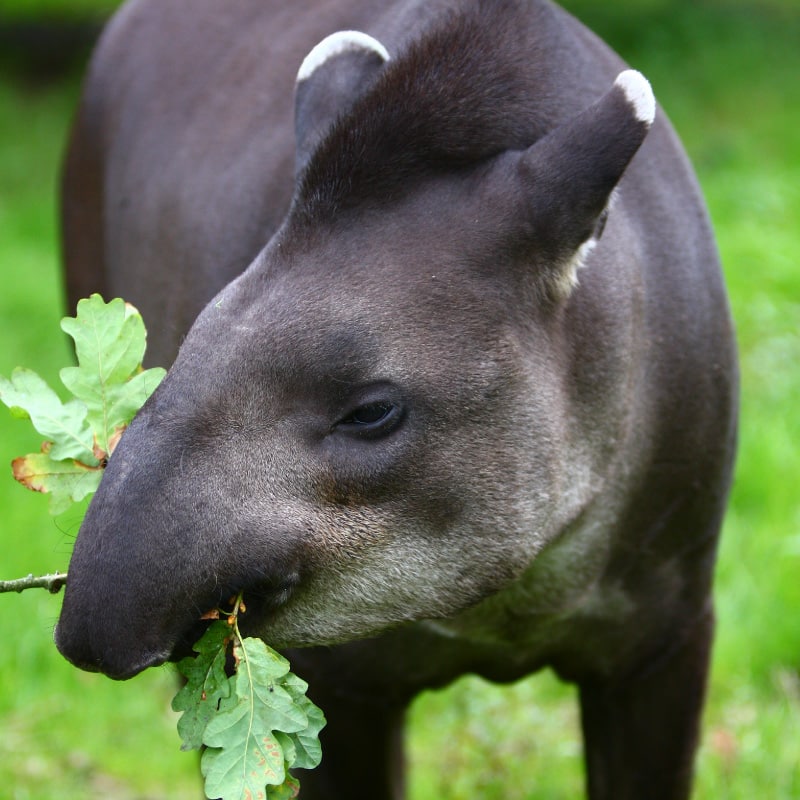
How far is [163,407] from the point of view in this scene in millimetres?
2689

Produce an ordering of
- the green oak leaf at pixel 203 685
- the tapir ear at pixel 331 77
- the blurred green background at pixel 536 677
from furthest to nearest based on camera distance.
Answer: the blurred green background at pixel 536 677
the tapir ear at pixel 331 77
the green oak leaf at pixel 203 685

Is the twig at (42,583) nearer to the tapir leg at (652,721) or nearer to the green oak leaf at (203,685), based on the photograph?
the green oak leaf at (203,685)

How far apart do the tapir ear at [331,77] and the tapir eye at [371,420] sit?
28.4 inches

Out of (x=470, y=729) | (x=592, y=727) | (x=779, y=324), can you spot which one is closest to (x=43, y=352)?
(x=779, y=324)

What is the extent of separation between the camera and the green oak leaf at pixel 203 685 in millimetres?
2715

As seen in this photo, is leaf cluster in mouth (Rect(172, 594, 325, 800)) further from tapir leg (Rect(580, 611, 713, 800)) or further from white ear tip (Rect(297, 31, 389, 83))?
tapir leg (Rect(580, 611, 713, 800))

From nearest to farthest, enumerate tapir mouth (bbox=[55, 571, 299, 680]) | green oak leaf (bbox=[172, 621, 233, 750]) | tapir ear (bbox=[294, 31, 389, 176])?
tapir mouth (bbox=[55, 571, 299, 680]), green oak leaf (bbox=[172, 621, 233, 750]), tapir ear (bbox=[294, 31, 389, 176])

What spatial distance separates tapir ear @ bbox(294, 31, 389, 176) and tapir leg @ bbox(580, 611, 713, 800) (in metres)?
1.64

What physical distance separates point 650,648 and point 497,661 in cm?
43

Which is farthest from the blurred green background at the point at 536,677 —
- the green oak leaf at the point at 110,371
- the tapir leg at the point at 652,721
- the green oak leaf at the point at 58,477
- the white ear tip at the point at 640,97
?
the white ear tip at the point at 640,97

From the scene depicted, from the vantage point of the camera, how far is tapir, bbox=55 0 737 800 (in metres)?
2.67

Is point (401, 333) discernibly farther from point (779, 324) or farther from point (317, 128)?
point (779, 324)

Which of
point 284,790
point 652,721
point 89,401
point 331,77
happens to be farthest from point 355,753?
point 331,77

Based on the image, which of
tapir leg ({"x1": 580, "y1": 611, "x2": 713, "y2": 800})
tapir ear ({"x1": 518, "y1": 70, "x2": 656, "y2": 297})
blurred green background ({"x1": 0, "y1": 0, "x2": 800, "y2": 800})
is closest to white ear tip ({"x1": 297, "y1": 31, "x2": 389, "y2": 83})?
tapir ear ({"x1": 518, "y1": 70, "x2": 656, "y2": 297})
